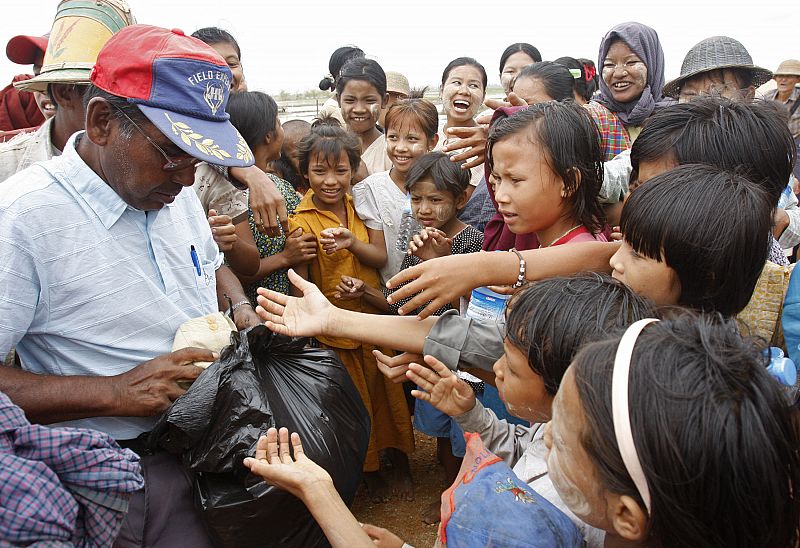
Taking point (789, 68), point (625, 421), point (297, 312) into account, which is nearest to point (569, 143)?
point (297, 312)

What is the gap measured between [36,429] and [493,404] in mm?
2099

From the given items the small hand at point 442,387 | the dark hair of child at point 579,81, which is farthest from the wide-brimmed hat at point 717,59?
the small hand at point 442,387

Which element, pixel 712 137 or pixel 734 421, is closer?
pixel 734 421

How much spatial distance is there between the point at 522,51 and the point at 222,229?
3.85 metres

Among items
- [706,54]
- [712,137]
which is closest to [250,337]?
[712,137]

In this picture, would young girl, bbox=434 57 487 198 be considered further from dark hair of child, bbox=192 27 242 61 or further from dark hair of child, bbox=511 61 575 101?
dark hair of child, bbox=192 27 242 61

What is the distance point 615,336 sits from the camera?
1.25 metres

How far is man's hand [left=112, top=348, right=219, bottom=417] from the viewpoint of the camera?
1675 mm

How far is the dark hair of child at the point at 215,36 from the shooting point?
14.0 feet

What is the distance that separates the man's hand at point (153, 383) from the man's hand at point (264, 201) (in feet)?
4.36

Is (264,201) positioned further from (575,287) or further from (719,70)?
(719,70)

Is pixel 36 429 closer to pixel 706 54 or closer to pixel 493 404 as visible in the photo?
pixel 493 404

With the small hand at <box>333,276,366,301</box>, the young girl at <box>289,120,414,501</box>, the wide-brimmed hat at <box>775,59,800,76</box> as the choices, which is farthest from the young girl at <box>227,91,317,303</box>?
the wide-brimmed hat at <box>775,59,800,76</box>

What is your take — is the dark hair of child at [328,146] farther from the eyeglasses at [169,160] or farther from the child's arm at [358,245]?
the eyeglasses at [169,160]
